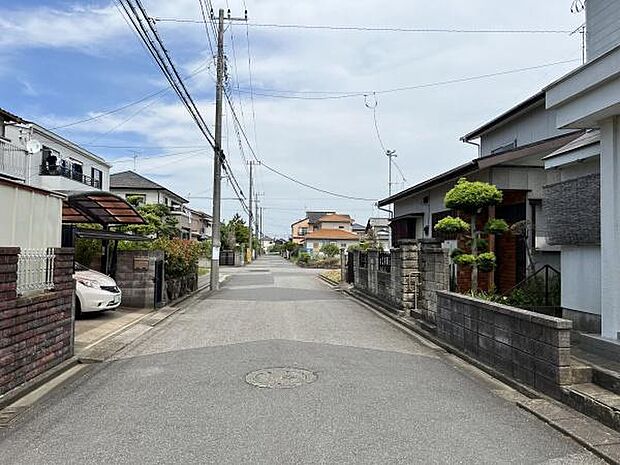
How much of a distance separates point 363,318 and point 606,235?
760cm

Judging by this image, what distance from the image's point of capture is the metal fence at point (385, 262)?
1528 centimetres

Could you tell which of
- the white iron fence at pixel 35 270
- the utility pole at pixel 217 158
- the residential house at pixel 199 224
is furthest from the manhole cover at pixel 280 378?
the residential house at pixel 199 224

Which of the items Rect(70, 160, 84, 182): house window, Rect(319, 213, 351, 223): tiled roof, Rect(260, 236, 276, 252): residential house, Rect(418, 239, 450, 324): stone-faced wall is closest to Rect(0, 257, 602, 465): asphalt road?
Rect(418, 239, 450, 324): stone-faced wall

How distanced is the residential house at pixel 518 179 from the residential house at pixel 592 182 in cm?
153

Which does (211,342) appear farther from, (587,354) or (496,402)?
(587,354)

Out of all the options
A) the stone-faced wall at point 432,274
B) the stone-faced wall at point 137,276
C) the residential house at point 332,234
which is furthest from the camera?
the residential house at point 332,234

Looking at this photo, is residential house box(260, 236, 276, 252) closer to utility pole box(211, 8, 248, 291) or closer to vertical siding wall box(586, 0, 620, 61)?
utility pole box(211, 8, 248, 291)

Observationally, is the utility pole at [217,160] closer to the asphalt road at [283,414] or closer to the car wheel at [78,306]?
the car wheel at [78,306]

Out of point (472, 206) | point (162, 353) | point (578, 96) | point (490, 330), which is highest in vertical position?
point (578, 96)

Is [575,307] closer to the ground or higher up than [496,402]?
higher up

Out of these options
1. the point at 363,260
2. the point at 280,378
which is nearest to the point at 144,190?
the point at 363,260

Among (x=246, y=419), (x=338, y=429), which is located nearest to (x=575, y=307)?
(x=338, y=429)

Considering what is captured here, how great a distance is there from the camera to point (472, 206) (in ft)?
33.5

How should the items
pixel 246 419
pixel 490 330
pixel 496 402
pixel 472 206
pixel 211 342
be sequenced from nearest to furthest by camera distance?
pixel 246 419
pixel 496 402
pixel 490 330
pixel 211 342
pixel 472 206
